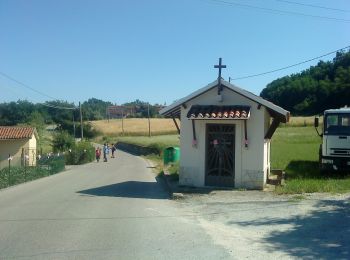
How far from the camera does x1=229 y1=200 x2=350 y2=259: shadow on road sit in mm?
7979

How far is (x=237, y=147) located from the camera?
16.7 metres

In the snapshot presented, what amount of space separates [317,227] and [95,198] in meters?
7.89

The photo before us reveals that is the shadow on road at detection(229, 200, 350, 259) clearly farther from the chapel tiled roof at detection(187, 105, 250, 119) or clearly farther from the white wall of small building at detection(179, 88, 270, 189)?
the chapel tiled roof at detection(187, 105, 250, 119)

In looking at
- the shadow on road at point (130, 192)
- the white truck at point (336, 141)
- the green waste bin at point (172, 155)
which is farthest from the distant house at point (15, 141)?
the white truck at point (336, 141)

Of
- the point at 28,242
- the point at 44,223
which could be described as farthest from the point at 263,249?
the point at 44,223

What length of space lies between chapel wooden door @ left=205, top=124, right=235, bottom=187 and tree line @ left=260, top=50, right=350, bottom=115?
3641 centimetres

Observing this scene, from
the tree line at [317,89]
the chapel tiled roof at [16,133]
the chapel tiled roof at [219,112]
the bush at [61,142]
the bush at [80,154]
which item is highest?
the tree line at [317,89]

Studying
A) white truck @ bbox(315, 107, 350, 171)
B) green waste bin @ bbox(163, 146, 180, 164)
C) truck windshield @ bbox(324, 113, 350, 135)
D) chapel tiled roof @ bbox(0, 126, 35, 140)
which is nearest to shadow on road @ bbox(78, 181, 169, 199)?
white truck @ bbox(315, 107, 350, 171)

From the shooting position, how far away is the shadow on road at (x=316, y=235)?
7979 mm

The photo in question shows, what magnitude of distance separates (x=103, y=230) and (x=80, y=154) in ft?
148

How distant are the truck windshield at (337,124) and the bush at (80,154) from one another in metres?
36.0

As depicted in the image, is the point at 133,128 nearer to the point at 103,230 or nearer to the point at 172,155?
the point at 172,155

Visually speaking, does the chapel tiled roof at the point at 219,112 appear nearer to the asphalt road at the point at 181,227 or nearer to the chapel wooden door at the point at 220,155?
the chapel wooden door at the point at 220,155

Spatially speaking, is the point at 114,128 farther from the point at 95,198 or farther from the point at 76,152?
the point at 95,198
